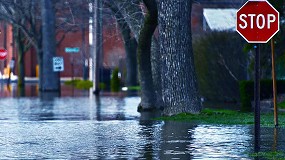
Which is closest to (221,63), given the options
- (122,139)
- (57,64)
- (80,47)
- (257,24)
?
(57,64)

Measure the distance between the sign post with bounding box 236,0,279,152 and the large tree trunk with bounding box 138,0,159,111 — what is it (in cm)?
1234

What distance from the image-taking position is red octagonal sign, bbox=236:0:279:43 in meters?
16.8

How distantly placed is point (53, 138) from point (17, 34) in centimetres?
4939

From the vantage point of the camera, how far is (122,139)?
20562mm

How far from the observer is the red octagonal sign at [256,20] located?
16.8 m

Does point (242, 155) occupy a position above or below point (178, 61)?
below

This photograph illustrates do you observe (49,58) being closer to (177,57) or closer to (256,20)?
(177,57)

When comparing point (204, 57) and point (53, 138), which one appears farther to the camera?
point (204, 57)

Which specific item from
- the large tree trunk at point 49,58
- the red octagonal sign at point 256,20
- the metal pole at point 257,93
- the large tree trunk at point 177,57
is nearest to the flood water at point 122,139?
the metal pole at point 257,93

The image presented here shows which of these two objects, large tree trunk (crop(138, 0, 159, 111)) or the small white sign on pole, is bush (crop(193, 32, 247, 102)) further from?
the small white sign on pole

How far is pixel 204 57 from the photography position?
40.3 m

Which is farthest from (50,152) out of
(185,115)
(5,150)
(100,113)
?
(100,113)

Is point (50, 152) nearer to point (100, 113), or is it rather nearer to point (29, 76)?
point (100, 113)

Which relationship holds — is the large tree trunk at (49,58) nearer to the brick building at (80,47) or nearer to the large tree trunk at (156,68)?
the brick building at (80,47)
